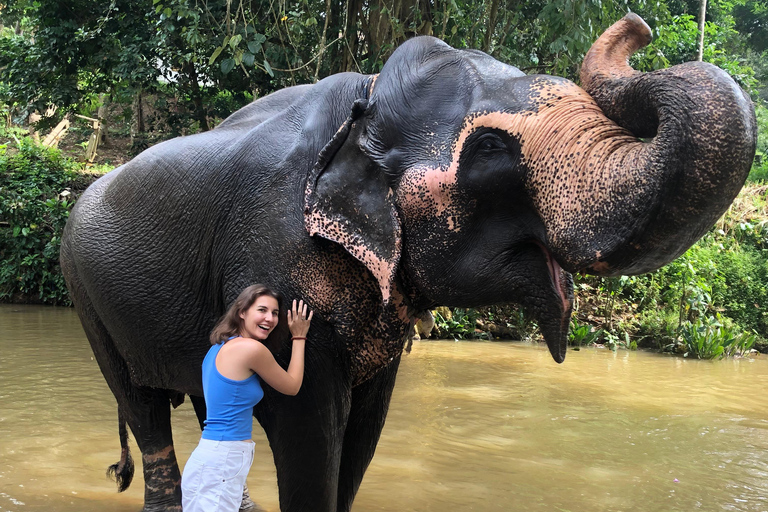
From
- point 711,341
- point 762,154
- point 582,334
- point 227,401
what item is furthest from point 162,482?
point 762,154

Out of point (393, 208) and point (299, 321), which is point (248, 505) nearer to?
point (299, 321)

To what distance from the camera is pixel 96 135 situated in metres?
15.0

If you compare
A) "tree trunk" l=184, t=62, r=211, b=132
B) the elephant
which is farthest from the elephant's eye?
"tree trunk" l=184, t=62, r=211, b=132

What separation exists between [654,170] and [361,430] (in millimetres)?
1421

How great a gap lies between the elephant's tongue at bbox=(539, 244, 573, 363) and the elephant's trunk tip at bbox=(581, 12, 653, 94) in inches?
16.0

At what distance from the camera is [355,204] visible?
1.96 meters

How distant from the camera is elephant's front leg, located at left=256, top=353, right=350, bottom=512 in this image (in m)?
2.09

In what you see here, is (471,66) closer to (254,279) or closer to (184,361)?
(254,279)

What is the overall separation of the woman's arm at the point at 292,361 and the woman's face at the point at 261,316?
0.04 metres

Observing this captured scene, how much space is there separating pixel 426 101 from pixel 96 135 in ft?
47.2

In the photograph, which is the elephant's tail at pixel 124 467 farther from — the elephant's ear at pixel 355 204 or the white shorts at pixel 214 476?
the elephant's ear at pixel 355 204

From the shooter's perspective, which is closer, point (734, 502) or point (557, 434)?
point (734, 502)

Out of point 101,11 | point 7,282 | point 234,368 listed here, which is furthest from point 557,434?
point 7,282

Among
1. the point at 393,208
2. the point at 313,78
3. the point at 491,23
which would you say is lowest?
the point at 393,208
